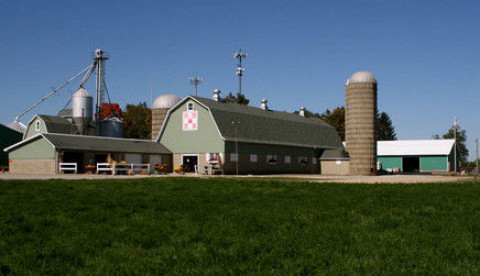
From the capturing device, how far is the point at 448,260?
7.21 m

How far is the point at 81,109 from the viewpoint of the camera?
54625mm

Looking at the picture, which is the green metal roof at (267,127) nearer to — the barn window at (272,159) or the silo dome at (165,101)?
the barn window at (272,159)

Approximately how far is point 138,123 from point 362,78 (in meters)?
51.2

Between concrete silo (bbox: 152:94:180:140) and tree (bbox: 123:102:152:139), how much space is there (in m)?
34.5

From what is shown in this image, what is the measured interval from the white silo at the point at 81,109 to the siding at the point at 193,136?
457 inches

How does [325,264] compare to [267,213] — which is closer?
[325,264]

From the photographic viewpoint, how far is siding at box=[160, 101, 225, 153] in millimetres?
43594

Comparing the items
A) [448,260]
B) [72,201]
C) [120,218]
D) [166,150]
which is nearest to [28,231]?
[120,218]

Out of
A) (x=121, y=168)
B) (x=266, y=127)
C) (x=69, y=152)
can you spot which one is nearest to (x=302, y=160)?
(x=266, y=127)

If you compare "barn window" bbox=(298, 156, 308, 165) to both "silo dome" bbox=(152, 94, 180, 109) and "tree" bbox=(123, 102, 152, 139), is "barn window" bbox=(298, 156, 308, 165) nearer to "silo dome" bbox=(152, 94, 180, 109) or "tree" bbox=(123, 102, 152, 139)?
"silo dome" bbox=(152, 94, 180, 109)

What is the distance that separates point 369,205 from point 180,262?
641 cm

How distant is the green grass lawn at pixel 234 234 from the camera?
7066 millimetres

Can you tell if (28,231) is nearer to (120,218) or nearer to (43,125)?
(120,218)

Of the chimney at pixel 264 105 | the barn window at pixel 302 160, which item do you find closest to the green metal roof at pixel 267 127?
the barn window at pixel 302 160
